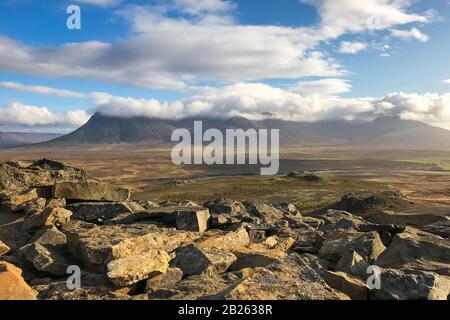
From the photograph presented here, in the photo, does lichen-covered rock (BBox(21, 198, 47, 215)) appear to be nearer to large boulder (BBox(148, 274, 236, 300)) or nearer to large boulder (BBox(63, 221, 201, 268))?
large boulder (BBox(63, 221, 201, 268))

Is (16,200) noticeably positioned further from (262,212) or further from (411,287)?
(411,287)

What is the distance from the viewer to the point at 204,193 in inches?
3314

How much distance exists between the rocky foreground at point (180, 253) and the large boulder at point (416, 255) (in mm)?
39

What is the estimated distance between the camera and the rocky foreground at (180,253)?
11.8m

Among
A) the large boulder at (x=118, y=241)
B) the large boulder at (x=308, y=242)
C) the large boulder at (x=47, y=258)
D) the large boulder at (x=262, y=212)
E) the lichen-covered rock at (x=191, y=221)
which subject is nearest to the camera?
the large boulder at (x=118, y=241)

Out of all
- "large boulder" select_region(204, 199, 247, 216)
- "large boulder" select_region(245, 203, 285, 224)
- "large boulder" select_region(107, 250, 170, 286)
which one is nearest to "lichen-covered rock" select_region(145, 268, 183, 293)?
"large boulder" select_region(107, 250, 170, 286)

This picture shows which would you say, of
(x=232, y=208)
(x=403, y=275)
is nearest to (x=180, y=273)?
(x=403, y=275)

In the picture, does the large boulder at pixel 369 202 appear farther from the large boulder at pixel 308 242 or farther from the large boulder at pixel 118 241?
the large boulder at pixel 118 241

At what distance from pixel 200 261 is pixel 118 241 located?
2845mm

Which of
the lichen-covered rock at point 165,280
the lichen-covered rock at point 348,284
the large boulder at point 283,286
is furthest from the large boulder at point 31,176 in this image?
the lichen-covered rock at point 348,284

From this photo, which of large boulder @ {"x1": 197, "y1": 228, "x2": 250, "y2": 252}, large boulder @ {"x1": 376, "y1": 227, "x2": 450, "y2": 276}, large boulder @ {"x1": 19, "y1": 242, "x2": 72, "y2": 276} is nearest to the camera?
large boulder @ {"x1": 19, "y1": 242, "x2": 72, "y2": 276}

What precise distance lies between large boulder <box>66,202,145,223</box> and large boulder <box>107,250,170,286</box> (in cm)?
813

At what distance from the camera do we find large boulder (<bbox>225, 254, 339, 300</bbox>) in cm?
1076
